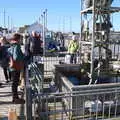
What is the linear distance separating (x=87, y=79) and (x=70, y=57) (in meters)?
3.87

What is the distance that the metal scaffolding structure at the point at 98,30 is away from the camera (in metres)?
10.5

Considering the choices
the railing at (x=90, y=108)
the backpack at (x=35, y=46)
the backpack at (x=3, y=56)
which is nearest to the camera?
the railing at (x=90, y=108)

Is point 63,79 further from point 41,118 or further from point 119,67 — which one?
point 119,67

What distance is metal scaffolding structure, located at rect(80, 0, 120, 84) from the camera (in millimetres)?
10531

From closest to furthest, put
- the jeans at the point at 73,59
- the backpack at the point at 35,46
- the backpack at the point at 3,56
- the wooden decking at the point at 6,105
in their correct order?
1. the wooden decking at the point at 6,105
2. the backpack at the point at 3,56
3. the backpack at the point at 35,46
4. the jeans at the point at 73,59

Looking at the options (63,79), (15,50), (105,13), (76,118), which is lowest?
(76,118)

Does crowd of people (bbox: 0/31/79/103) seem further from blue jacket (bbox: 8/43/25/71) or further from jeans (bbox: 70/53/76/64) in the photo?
jeans (bbox: 70/53/76/64)

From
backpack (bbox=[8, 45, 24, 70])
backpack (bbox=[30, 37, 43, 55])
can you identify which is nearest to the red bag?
backpack (bbox=[8, 45, 24, 70])

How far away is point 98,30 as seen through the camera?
11203 mm

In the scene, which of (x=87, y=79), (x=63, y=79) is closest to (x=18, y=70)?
(x=63, y=79)

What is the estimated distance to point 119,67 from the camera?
12.4 m

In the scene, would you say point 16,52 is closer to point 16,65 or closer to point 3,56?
point 16,65

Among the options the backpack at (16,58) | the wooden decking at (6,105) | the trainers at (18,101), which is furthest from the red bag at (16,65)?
the wooden decking at (6,105)

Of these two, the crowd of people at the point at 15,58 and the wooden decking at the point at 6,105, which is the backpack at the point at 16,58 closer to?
the crowd of people at the point at 15,58
